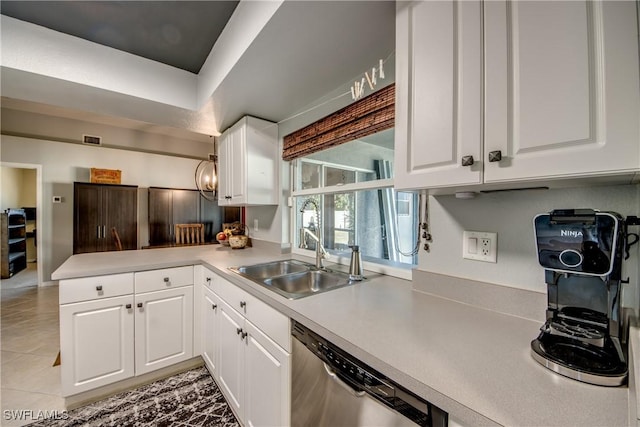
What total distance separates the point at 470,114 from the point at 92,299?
2.34 meters

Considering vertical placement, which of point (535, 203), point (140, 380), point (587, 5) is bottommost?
point (140, 380)

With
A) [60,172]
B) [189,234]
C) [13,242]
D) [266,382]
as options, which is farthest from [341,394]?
[13,242]

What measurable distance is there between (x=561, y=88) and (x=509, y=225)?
522 mm

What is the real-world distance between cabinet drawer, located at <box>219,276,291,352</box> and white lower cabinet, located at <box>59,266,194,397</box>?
1.93 ft

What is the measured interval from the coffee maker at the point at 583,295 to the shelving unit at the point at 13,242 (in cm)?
787

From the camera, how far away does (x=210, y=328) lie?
1902mm

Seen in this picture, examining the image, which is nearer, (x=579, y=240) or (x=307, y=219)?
(x=579, y=240)

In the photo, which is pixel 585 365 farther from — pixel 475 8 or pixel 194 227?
pixel 194 227

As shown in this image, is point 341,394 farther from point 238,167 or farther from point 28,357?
point 28,357

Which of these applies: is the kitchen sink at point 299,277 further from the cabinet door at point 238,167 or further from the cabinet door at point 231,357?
the cabinet door at point 238,167

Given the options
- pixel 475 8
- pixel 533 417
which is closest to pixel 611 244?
pixel 533 417

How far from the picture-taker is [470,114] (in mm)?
810

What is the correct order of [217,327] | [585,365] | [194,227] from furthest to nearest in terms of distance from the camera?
1. [194,227]
2. [217,327]
3. [585,365]

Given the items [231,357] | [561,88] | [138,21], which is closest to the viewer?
[561,88]
